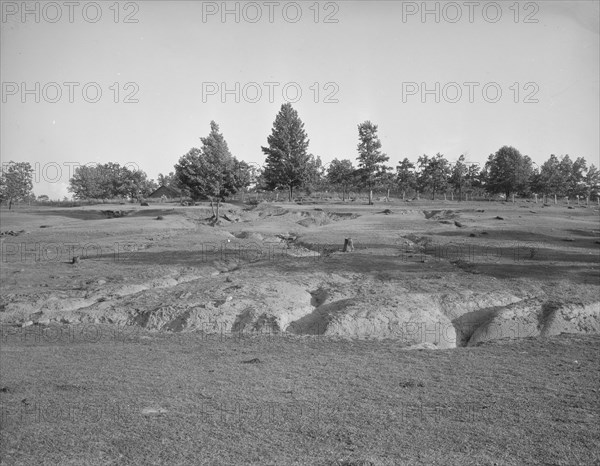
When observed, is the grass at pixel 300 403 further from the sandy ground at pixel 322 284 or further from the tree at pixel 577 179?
the tree at pixel 577 179

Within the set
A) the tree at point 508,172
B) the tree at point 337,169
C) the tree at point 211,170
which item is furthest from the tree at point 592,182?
the tree at point 211,170

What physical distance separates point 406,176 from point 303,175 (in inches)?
1299

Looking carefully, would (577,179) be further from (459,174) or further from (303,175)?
(303,175)

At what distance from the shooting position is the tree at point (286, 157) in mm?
76375

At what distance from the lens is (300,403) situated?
30.5ft

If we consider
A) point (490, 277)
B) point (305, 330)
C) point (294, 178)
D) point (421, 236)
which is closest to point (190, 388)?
point (305, 330)

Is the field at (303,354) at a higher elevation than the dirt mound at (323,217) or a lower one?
lower

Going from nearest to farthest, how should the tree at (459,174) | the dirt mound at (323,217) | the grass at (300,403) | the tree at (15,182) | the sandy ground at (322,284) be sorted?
the grass at (300,403) < the sandy ground at (322,284) < the dirt mound at (323,217) < the tree at (15,182) < the tree at (459,174)

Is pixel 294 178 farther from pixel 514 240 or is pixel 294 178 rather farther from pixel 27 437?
pixel 27 437

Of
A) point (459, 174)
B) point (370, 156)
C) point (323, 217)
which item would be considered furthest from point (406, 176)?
point (323, 217)

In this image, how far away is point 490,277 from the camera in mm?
20422

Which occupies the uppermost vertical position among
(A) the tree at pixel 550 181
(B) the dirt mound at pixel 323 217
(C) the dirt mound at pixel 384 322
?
(A) the tree at pixel 550 181

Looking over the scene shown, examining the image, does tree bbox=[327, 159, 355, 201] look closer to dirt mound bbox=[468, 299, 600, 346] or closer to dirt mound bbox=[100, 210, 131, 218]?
dirt mound bbox=[100, 210, 131, 218]

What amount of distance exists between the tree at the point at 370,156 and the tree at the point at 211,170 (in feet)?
83.9
